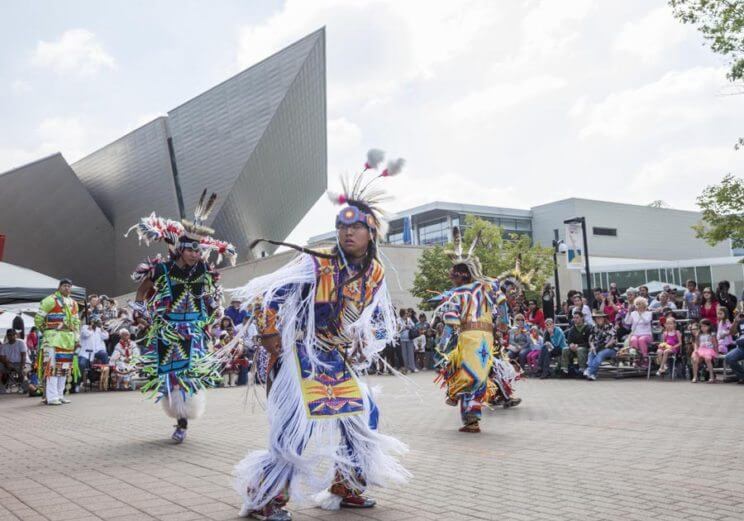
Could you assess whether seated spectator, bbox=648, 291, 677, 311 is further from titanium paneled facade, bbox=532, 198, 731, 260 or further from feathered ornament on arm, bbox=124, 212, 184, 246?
titanium paneled facade, bbox=532, 198, 731, 260

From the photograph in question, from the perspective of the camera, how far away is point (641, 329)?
14.0 metres

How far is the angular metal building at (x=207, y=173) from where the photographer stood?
36406 mm

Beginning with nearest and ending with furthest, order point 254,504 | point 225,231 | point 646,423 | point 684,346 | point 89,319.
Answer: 1. point 254,504
2. point 646,423
3. point 684,346
4. point 89,319
5. point 225,231

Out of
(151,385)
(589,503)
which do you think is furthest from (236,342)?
(151,385)

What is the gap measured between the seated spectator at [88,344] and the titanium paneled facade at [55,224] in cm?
2912

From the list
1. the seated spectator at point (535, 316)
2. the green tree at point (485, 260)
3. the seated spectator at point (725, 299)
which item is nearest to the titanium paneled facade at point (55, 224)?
the green tree at point (485, 260)

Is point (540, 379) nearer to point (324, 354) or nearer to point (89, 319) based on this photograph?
point (89, 319)

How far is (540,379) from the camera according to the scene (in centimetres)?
1505

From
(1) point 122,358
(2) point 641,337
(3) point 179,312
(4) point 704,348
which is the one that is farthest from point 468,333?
(1) point 122,358

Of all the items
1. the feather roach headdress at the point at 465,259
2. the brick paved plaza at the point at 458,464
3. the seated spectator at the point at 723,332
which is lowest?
the brick paved plaza at the point at 458,464

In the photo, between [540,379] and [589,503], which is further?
[540,379]

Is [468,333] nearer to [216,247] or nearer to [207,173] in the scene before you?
[216,247]

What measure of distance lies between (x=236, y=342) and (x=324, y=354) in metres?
0.61

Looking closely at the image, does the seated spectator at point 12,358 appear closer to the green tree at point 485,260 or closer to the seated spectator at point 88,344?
the seated spectator at point 88,344
